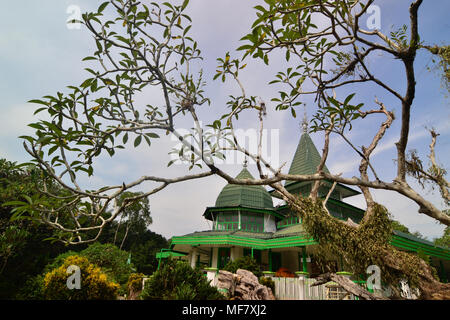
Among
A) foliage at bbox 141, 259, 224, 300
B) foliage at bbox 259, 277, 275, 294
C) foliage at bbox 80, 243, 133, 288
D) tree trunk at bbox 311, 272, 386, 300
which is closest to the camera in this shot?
foliage at bbox 141, 259, 224, 300

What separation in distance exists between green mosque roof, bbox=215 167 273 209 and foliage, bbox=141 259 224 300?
16.4 meters

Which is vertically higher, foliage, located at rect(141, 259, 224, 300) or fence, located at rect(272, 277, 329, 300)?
foliage, located at rect(141, 259, 224, 300)

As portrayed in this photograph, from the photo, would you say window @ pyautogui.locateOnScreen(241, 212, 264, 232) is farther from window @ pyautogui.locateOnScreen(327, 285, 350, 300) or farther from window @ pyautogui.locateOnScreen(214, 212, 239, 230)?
window @ pyautogui.locateOnScreen(327, 285, 350, 300)

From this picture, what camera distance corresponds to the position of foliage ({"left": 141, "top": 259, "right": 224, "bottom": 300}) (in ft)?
16.7

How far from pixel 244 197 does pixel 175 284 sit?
1777 cm

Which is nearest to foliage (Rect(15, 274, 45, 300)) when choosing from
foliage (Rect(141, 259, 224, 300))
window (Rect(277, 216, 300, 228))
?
foliage (Rect(141, 259, 224, 300))

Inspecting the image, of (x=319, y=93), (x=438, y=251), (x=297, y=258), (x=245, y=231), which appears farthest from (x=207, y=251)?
(x=319, y=93)

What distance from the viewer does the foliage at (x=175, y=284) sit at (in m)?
5.08

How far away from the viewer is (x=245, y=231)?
2050 cm

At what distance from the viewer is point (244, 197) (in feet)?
74.8

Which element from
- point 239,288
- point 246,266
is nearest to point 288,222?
point 246,266

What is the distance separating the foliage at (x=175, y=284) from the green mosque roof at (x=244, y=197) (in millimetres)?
16396

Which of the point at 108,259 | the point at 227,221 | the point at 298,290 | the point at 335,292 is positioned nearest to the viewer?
the point at 335,292

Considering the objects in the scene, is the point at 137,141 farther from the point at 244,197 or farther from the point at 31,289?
the point at 244,197
